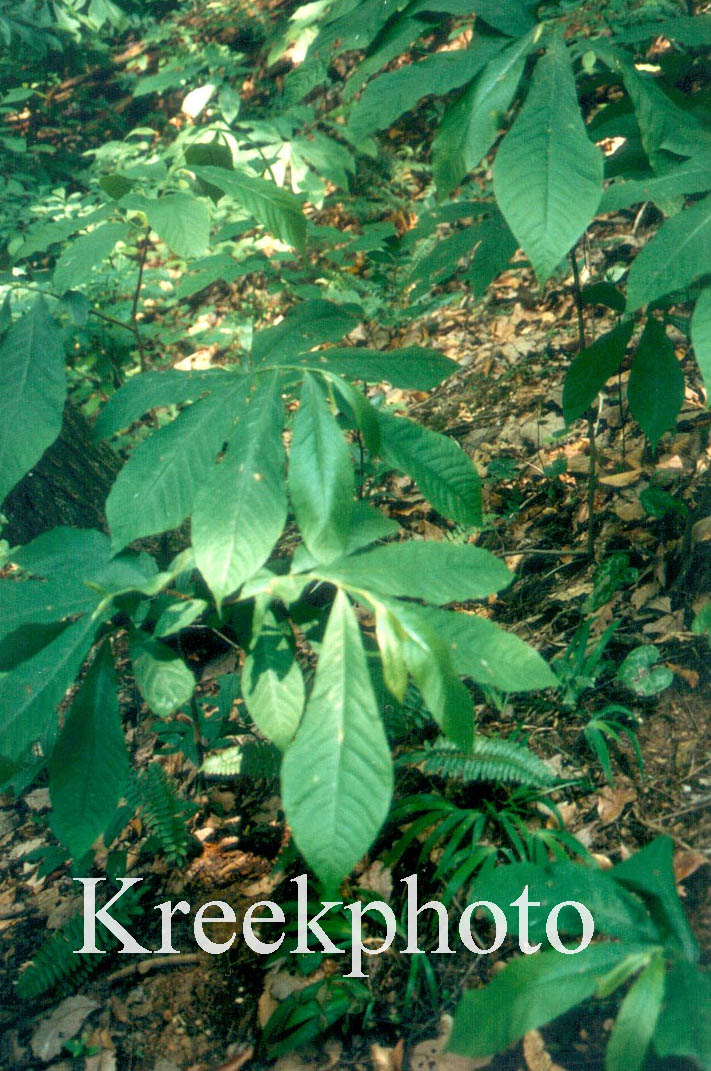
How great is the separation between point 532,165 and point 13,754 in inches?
46.5

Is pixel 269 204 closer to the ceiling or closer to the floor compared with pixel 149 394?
closer to the ceiling

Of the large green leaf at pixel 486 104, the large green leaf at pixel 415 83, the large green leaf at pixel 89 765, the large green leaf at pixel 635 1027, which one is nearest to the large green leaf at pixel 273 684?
the large green leaf at pixel 89 765

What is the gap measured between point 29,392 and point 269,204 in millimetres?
574

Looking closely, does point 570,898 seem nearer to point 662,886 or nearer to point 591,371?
point 662,886

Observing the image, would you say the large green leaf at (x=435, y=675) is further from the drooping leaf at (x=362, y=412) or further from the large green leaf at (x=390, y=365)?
the large green leaf at (x=390, y=365)

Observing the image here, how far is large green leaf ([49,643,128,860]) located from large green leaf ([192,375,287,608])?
31 cm

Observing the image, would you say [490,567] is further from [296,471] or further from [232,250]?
[232,250]

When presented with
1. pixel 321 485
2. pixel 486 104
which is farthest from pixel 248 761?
pixel 486 104

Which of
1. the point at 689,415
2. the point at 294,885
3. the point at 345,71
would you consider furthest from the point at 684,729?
the point at 345,71

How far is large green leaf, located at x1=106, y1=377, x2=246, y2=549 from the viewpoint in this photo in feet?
3.90

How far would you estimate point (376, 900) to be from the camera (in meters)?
1.56

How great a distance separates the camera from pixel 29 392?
4.71 ft

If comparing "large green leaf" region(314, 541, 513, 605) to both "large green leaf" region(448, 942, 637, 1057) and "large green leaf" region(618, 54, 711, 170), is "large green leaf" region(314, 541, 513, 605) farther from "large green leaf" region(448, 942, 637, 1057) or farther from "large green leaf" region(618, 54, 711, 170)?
"large green leaf" region(618, 54, 711, 170)

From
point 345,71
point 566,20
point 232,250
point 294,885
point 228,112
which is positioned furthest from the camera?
point 345,71
